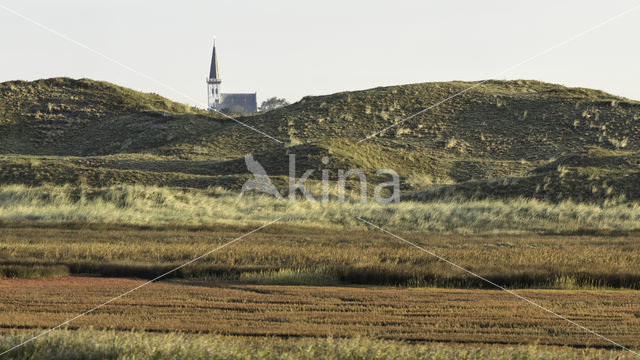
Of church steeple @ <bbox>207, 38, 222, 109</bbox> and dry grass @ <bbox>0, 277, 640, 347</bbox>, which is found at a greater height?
church steeple @ <bbox>207, 38, 222, 109</bbox>

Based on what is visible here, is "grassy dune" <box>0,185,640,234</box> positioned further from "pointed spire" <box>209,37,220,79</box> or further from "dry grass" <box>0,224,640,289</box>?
"pointed spire" <box>209,37,220,79</box>

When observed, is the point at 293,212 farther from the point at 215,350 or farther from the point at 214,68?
the point at 214,68

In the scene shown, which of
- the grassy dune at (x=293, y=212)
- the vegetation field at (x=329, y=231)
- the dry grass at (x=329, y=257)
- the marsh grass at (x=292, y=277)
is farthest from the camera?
the grassy dune at (x=293, y=212)

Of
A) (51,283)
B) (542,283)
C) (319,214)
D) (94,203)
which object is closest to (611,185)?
(319,214)

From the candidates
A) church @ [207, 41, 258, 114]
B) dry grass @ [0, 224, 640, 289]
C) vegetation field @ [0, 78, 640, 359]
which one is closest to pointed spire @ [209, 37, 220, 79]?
church @ [207, 41, 258, 114]

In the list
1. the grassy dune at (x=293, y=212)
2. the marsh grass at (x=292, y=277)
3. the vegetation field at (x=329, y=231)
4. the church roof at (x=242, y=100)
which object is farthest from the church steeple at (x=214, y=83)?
the marsh grass at (x=292, y=277)

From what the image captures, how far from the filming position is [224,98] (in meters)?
173

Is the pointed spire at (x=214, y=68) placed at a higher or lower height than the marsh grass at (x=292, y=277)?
higher

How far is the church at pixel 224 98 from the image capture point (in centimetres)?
Result: 15812

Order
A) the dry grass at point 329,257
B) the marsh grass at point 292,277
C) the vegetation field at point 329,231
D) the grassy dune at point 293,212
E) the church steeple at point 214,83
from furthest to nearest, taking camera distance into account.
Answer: the church steeple at point 214,83 → the grassy dune at point 293,212 → the dry grass at point 329,257 → the marsh grass at point 292,277 → the vegetation field at point 329,231

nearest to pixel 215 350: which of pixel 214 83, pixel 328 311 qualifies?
pixel 328 311

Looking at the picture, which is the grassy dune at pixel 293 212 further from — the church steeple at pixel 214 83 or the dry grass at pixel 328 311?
the church steeple at pixel 214 83

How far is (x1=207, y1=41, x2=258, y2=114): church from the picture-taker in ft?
519

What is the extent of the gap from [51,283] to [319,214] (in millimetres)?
16820
